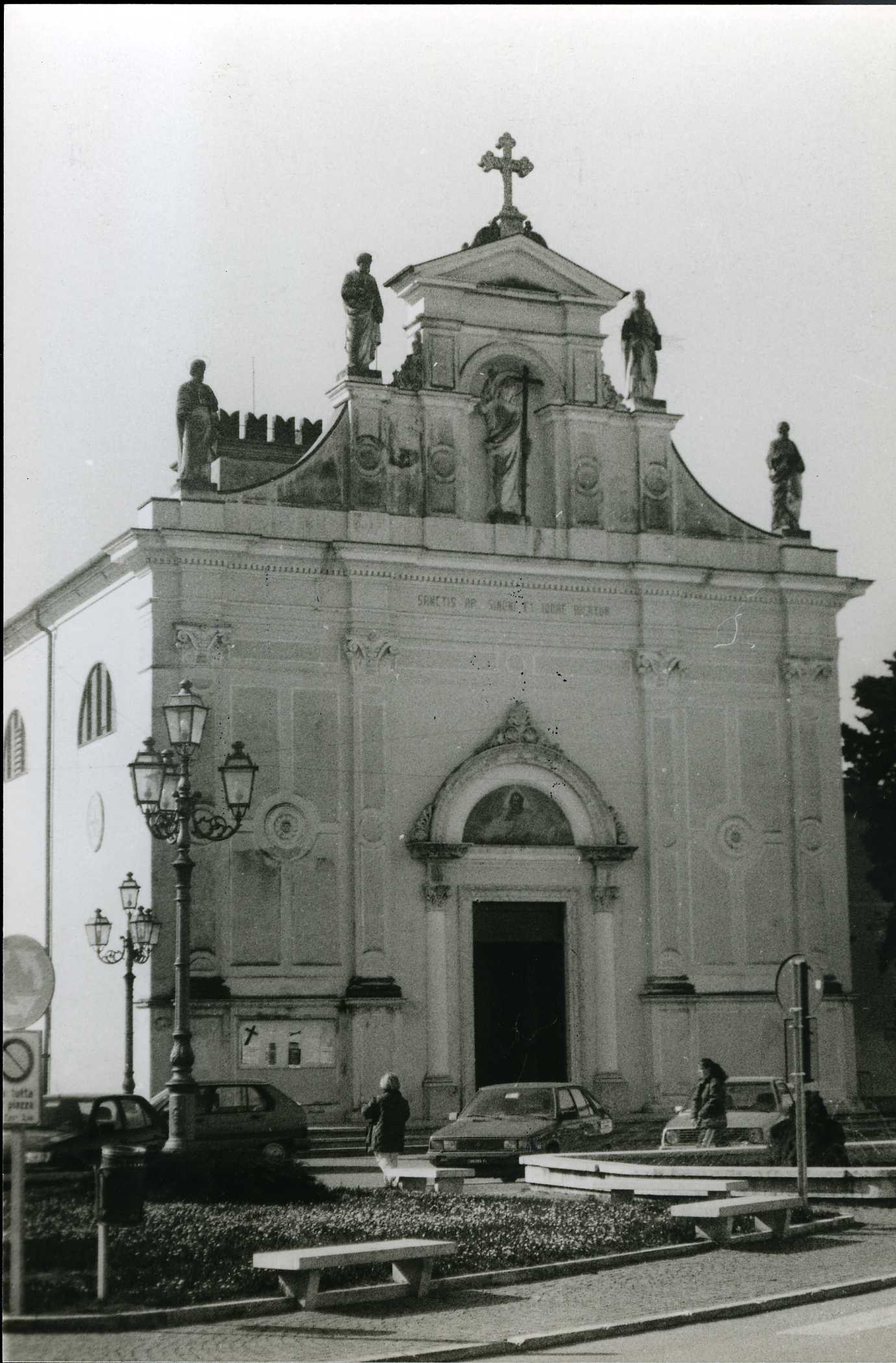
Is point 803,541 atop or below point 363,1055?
atop

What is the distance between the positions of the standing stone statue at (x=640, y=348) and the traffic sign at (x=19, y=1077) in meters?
19.0

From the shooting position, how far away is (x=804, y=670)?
94.1 feet

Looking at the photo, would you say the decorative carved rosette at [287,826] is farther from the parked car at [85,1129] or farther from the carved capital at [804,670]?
the carved capital at [804,670]

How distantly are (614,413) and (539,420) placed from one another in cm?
105

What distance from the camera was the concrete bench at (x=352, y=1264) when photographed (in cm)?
1256

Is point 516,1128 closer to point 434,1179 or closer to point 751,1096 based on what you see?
point 434,1179

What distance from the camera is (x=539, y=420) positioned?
2816 cm

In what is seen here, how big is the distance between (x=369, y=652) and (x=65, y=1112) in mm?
9806

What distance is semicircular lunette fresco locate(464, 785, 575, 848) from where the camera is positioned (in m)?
27.1

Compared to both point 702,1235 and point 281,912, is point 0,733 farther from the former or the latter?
point 281,912

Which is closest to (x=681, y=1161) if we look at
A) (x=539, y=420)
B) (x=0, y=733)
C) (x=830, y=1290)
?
(x=830, y=1290)

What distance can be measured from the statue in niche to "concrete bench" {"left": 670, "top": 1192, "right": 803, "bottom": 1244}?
42.0 feet

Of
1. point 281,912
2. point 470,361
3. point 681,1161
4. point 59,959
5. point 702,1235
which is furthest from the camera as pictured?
point 470,361

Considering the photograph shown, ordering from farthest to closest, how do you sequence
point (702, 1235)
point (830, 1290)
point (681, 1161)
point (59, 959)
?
point (59, 959) < point (681, 1161) < point (702, 1235) < point (830, 1290)
